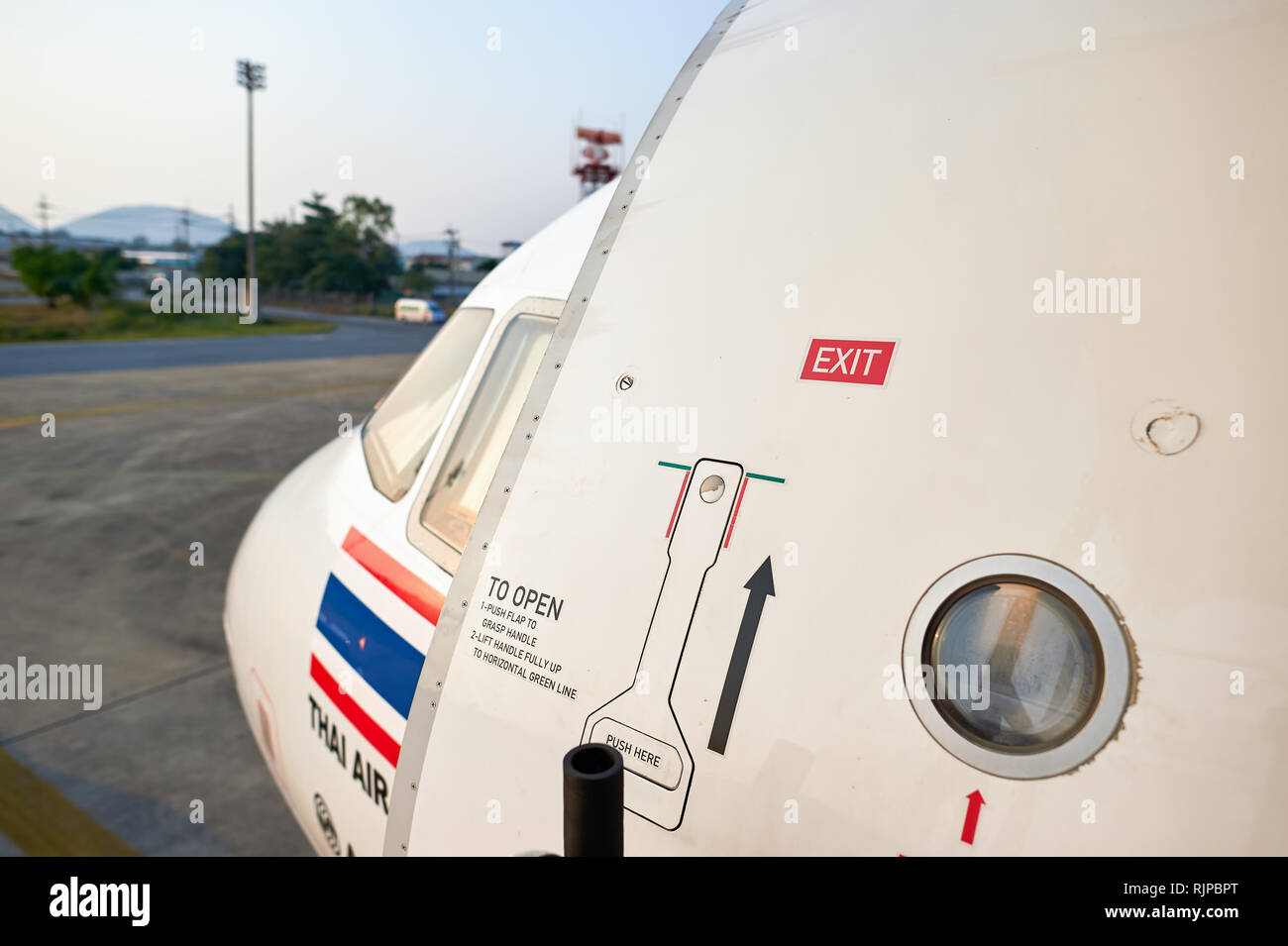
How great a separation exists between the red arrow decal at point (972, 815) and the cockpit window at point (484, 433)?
1663mm

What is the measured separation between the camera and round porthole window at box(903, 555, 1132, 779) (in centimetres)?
144

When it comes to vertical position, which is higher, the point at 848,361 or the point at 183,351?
the point at 183,351

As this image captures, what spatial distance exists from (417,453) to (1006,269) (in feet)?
7.02

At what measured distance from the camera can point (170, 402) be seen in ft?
58.7

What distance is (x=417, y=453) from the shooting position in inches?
120

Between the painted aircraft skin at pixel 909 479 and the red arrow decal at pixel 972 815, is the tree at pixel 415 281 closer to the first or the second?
the painted aircraft skin at pixel 909 479

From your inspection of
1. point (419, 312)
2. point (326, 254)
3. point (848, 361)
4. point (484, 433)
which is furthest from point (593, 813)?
point (326, 254)

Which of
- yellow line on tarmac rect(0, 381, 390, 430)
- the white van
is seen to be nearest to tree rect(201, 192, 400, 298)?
the white van

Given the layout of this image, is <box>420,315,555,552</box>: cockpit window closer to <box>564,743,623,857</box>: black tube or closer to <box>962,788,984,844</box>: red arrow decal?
<box>564,743,623,857</box>: black tube

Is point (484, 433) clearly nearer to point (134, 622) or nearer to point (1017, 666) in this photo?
point (1017, 666)

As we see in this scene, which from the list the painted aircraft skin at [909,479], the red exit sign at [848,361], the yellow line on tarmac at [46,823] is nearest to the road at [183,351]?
the yellow line on tarmac at [46,823]

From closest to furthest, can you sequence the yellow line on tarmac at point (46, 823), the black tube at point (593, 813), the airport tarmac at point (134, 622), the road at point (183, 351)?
the black tube at point (593, 813)
the yellow line on tarmac at point (46, 823)
the airport tarmac at point (134, 622)
the road at point (183, 351)

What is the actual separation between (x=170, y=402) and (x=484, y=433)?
18.2 metres

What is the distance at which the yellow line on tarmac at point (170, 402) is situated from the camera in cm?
1532
